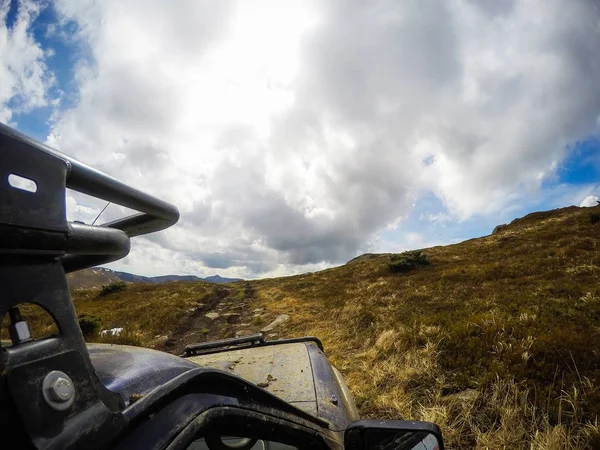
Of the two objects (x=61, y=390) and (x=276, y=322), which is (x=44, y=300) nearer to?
(x=61, y=390)

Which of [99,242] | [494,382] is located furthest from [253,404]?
[494,382]

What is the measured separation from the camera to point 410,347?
22.2 ft

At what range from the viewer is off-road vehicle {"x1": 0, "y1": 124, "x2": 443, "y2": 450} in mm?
658

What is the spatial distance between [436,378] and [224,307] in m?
14.6

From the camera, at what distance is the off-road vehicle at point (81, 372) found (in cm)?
66

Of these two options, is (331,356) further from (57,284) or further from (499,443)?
(57,284)

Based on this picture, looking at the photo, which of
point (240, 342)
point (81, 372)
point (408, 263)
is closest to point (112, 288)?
point (408, 263)

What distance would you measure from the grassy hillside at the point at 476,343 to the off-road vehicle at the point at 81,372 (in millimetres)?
3756

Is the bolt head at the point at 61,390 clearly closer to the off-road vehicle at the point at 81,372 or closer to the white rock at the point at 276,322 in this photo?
the off-road vehicle at the point at 81,372

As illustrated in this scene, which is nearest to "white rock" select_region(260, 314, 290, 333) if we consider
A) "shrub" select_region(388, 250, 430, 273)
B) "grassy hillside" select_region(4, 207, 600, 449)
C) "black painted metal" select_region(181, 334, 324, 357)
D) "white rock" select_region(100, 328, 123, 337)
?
"grassy hillside" select_region(4, 207, 600, 449)

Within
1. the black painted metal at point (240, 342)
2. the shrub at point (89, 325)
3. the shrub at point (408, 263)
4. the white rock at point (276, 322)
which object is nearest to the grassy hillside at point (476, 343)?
the white rock at point (276, 322)

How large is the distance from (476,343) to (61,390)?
6.75m

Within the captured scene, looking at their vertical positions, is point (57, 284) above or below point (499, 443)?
above

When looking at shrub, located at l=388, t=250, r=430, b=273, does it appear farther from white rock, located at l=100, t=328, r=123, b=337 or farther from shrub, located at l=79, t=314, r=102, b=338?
shrub, located at l=79, t=314, r=102, b=338
